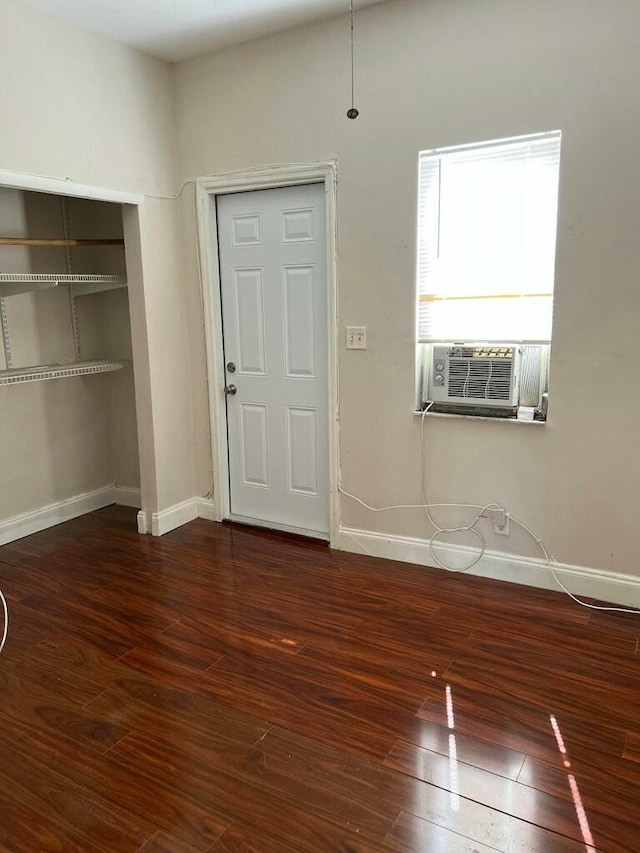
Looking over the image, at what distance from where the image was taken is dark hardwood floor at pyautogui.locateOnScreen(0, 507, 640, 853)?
1.79 meters

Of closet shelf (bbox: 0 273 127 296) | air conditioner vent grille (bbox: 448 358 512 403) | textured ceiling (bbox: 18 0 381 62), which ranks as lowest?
air conditioner vent grille (bbox: 448 358 512 403)

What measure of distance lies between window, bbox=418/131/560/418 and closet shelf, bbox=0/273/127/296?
73.5 inches

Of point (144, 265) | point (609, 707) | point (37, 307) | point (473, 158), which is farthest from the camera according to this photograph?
point (37, 307)

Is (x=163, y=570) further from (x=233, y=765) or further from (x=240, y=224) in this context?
(x=240, y=224)

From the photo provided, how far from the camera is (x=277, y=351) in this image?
12.6 ft

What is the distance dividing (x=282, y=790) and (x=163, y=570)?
1.77 m

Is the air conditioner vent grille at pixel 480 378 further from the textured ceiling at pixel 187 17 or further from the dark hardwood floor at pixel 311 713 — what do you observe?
the textured ceiling at pixel 187 17

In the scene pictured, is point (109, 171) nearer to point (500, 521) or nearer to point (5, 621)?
point (5, 621)

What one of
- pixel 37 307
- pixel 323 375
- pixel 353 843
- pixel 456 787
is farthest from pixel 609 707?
pixel 37 307

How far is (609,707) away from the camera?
7.40ft

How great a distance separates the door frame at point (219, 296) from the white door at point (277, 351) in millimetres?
55

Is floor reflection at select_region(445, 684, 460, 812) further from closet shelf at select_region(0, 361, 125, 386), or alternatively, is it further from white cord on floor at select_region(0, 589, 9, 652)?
closet shelf at select_region(0, 361, 125, 386)

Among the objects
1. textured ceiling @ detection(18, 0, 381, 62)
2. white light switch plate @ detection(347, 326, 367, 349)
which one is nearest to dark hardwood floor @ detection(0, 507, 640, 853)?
white light switch plate @ detection(347, 326, 367, 349)

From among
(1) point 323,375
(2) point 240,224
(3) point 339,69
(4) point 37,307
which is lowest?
(1) point 323,375
